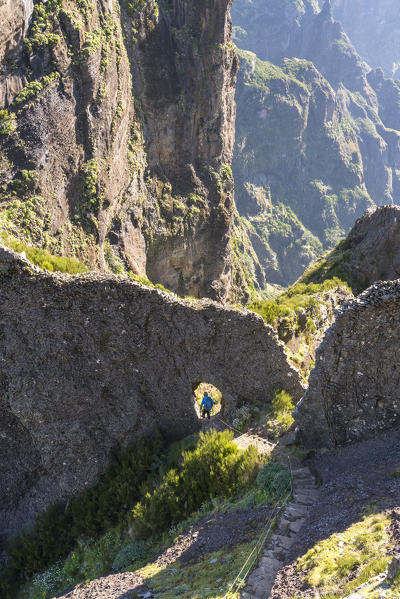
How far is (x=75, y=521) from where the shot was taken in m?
11.9

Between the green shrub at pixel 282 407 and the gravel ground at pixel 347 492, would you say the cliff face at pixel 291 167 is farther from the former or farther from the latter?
the gravel ground at pixel 347 492

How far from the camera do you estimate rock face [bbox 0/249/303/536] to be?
39.7ft

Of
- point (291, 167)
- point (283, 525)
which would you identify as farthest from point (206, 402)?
point (291, 167)

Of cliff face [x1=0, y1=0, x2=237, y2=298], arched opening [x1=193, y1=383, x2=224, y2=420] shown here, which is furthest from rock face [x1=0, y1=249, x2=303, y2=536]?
cliff face [x1=0, y1=0, x2=237, y2=298]

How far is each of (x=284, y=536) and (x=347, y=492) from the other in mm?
1607

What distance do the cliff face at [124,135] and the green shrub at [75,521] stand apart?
1728 cm

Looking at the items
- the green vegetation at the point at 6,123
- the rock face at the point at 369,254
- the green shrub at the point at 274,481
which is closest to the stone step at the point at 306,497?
the green shrub at the point at 274,481

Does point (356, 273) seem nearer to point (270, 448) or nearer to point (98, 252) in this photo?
point (270, 448)

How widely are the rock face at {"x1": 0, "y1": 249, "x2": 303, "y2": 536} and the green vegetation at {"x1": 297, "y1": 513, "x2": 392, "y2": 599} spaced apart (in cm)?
592

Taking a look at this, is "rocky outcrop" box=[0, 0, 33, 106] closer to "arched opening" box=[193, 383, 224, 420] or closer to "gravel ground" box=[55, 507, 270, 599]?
"arched opening" box=[193, 383, 224, 420]

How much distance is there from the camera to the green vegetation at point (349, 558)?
240 inches

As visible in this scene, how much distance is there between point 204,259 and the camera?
52469mm

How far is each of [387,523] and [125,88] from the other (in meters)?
40.6

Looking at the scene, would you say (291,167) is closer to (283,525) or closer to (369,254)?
(369,254)
